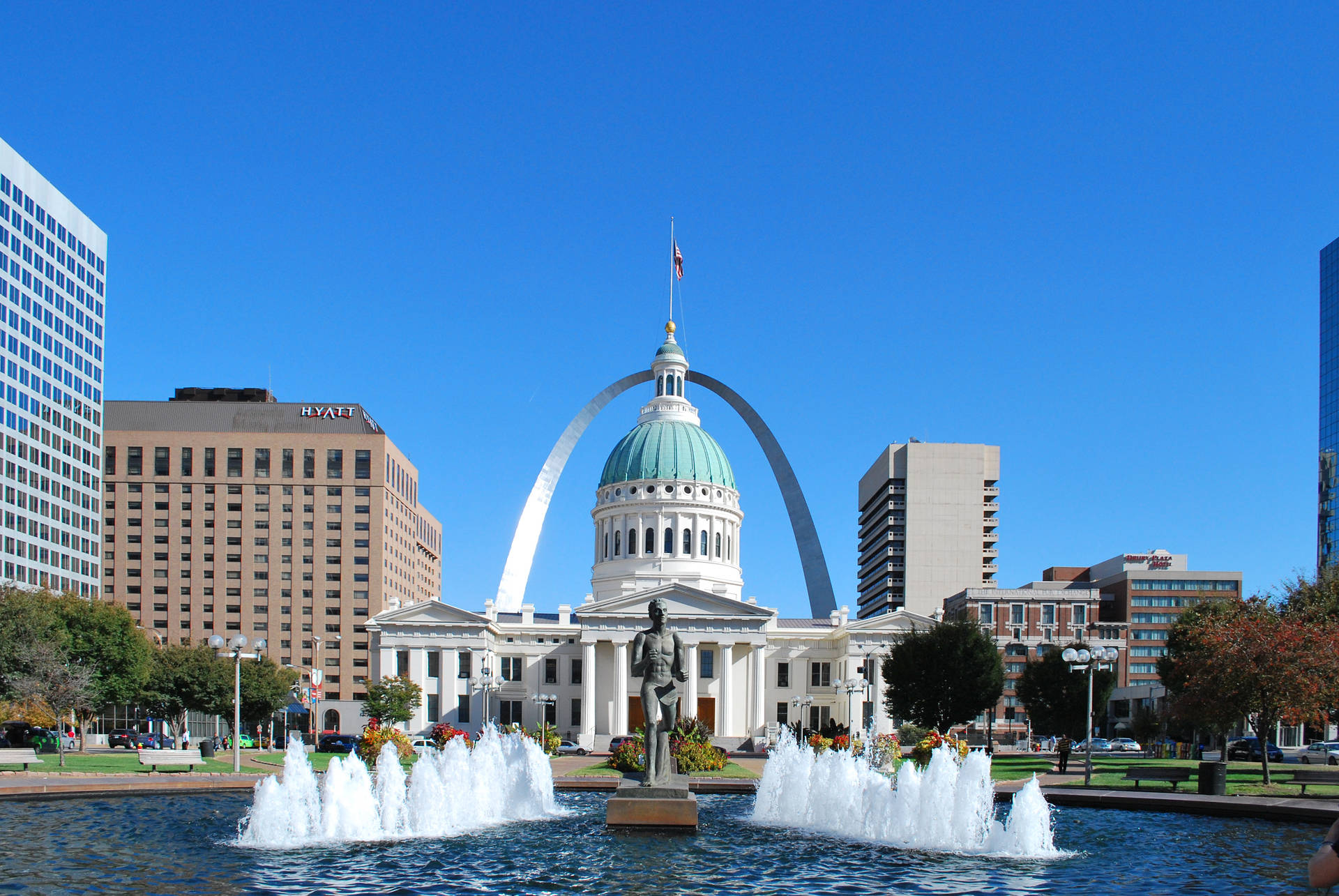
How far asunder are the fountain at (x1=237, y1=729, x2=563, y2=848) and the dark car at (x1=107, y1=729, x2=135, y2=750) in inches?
2334

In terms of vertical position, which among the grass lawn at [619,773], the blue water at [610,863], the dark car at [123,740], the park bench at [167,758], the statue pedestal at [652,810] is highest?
the statue pedestal at [652,810]

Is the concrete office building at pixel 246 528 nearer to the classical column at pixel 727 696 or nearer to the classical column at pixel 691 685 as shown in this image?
the classical column at pixel 691 685

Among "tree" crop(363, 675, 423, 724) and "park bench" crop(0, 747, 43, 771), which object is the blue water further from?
"tree" crop(363, 675, 423, 724)

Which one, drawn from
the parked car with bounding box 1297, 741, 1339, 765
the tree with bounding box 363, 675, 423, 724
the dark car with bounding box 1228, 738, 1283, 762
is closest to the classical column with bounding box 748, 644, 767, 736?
the tree with bounding box 363, 675, 423, 724

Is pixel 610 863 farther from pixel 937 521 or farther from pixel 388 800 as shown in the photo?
pixel 937 521

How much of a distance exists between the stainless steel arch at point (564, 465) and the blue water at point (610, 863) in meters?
86.6

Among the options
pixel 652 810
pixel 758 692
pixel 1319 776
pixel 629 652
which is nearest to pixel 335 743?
pixel 629 652

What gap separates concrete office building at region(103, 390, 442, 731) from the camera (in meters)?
142

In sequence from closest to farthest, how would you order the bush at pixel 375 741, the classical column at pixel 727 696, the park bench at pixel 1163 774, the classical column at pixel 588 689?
the bush at pixel 375 741 < the park bench at pixel 1163 774 < the classical column at pixel 727 696 < the classical column at pixel 588 689

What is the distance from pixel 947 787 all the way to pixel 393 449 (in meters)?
130

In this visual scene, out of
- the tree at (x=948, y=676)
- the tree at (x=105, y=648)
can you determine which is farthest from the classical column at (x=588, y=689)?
the tree at (x=105, y=648)

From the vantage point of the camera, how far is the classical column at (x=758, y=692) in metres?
102

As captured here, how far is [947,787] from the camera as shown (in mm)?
28578

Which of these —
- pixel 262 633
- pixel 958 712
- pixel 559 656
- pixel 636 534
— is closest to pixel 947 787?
pixel 958 712
